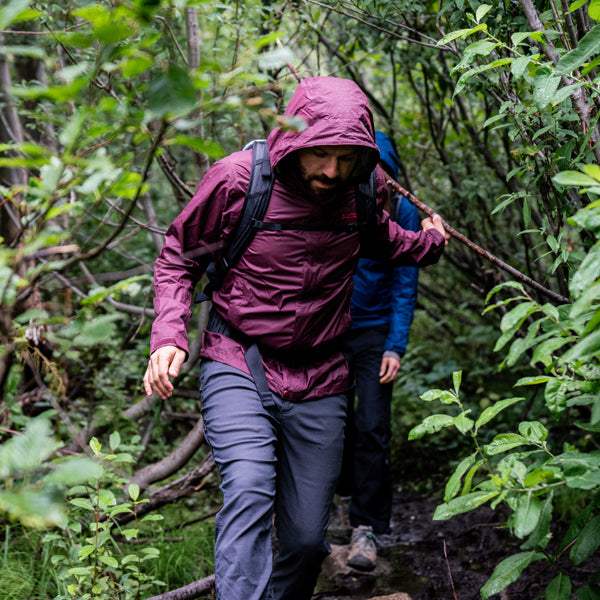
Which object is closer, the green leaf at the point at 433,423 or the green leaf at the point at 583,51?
the green leaf at the point at 583,51

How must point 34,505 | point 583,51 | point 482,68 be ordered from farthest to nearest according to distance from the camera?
point 482,68
point 583,51
point 34,505

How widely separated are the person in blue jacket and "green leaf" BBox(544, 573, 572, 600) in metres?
2.10

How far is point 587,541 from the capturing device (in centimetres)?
180

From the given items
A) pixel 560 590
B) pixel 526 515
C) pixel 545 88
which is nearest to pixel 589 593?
pixel 560 590

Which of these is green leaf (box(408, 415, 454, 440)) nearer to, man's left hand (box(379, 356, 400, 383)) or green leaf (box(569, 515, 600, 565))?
green leaf (box(569, 515, 600, 565))

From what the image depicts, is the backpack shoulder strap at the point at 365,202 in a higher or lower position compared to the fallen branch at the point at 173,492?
higher

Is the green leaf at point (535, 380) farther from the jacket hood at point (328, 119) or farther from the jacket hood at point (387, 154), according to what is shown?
the jacket hood at point (387, 154)

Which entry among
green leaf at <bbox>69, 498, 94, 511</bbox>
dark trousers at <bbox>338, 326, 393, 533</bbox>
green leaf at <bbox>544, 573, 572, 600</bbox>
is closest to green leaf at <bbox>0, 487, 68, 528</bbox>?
green leaf at <bbox>544, 573, 572, 600</bbox>

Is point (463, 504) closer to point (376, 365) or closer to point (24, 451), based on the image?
point (24, 451)

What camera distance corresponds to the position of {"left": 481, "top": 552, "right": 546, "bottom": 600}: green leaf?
184 centimetres

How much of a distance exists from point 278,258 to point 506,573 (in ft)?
4.97

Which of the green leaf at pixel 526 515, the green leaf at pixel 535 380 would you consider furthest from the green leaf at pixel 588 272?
the green leaf at pixel 526 515

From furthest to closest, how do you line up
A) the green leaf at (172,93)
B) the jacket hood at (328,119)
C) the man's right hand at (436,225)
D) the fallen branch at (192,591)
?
the man's right hand at (436,225) → the fallen branch at (192,591) → the jacket hood at (328,119) → the green leaf at (172,93)

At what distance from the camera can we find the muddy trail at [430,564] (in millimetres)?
3438
